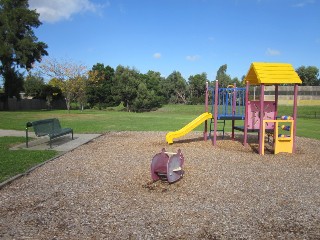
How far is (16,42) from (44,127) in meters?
33.8

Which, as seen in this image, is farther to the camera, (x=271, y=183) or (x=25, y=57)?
(x=25, y=57)

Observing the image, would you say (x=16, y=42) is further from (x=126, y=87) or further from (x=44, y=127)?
(x=44, y=127)

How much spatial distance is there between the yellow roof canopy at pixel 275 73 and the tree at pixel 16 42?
35.5 m

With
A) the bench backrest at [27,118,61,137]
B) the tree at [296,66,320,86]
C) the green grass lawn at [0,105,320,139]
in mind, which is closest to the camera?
the bench backrest at [27,118,61,137]

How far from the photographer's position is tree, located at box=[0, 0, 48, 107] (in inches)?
1564

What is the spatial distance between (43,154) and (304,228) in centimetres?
754

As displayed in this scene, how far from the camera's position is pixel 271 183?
6.96 meters

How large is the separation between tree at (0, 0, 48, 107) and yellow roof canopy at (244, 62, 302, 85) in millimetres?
35493

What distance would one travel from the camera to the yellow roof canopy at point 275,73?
10695 mm

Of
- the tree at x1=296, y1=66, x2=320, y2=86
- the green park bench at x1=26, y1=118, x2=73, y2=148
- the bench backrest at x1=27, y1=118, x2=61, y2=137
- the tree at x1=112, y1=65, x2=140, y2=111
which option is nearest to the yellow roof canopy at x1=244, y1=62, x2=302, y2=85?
the green park bench at x1=26, y1=118, x2=73, y2=148

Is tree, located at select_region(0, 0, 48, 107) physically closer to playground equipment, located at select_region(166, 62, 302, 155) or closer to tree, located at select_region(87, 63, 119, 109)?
tree, located at select_region(87, 63, 119, 109)

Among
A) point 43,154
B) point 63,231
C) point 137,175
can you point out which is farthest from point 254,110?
point 63,231

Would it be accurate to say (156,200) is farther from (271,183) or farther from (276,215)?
(271,183)

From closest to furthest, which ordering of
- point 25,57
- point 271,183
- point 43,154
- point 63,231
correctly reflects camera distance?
point 63,231 < point 271,183 < point 43,154 < point 25,57
